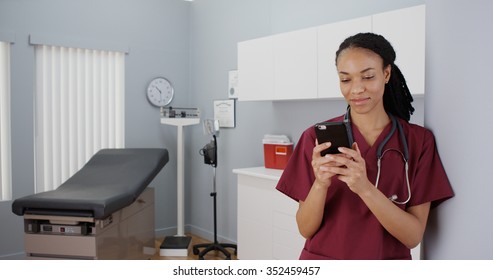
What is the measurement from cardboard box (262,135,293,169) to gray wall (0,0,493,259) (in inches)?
6.1

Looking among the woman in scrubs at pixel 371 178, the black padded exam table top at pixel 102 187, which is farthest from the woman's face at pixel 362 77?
the black padded exam table top at pixel 102 187

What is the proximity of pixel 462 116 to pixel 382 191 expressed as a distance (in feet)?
1.00

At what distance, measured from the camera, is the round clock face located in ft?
13.9

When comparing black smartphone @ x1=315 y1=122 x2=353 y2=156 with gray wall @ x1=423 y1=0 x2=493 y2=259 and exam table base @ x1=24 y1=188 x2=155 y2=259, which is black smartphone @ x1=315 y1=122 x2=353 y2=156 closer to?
gray wall @ x1=423 y1=0 x2=493 y2=259

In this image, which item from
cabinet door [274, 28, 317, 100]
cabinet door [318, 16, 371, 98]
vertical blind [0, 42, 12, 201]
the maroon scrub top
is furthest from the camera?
vertical blind [0, 42, 12, 201]

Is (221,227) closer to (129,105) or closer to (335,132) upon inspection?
(129,105)

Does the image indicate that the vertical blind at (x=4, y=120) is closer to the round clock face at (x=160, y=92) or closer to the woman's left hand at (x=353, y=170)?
the round clock face at (x=160, y=92)

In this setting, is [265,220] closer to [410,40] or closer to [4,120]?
[410,40]

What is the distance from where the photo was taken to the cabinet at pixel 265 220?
9.23 ft

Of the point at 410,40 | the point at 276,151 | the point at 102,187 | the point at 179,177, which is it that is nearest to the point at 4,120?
the point at 102,187

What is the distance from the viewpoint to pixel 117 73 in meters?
4.09

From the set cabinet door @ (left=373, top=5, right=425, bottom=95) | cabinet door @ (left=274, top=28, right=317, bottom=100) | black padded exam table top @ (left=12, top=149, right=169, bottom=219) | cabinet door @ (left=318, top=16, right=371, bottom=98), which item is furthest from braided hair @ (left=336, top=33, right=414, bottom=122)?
black padded exam table top @ (left=12, top=149, right=169, bottom=219)

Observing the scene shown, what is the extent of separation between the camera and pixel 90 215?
2.57 meters

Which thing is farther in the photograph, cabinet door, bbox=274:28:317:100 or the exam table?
cabinet door, bbox=274:28:317:100
